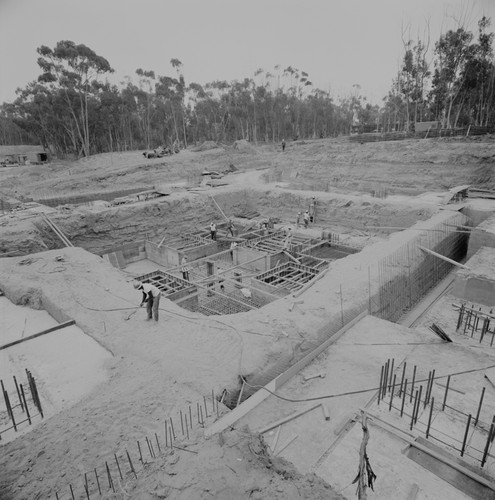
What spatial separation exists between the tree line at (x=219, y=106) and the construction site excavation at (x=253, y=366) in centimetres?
2095

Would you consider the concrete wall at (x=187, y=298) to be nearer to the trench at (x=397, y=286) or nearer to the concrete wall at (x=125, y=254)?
the trench at (x=397, y=286)

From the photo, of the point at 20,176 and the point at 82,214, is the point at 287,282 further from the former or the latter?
the point at 20,176

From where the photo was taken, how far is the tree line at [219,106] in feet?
100

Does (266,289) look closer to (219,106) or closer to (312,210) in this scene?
(312,210)

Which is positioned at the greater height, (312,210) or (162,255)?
(312,210)

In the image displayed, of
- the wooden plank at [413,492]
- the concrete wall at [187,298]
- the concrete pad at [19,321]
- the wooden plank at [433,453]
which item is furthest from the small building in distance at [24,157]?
the wooden plank at [413,492]

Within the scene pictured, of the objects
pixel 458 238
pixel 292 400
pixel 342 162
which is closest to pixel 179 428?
pixel 292 400

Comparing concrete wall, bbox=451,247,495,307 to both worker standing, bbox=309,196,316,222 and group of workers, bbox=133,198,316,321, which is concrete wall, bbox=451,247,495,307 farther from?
worker standing, bbox=309,196,316,222

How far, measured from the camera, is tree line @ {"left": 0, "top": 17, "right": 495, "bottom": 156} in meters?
30.6

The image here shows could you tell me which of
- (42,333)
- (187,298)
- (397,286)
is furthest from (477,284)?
(42,333)

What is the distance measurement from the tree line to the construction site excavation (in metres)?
20.9

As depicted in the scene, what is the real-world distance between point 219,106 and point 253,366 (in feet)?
168

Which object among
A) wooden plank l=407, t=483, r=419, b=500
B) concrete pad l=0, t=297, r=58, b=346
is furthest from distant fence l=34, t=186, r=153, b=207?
wooden plank l=407, t=483, r=419, b=500

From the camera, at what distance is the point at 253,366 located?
621 cm
